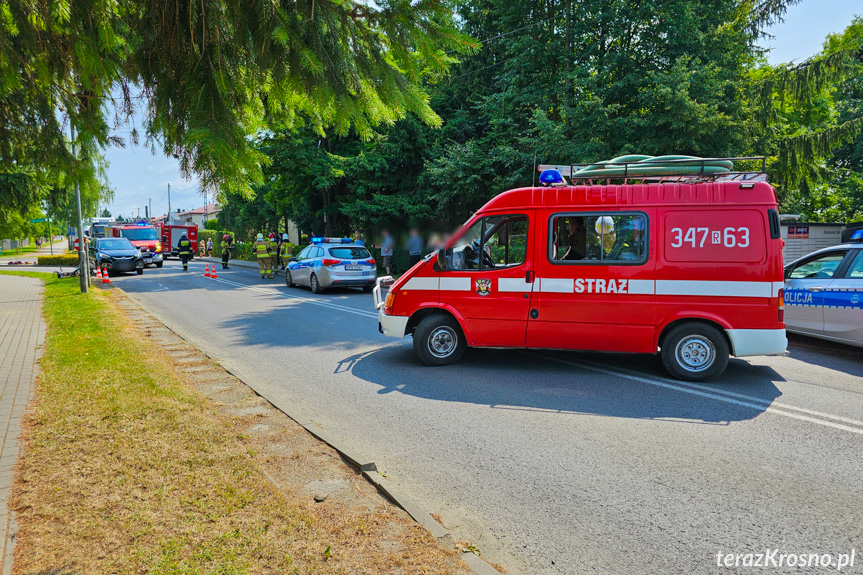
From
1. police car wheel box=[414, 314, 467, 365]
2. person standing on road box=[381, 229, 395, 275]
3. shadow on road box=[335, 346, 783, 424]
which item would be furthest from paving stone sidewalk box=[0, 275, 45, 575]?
person standing on road box=[381, 229, 395, 275]

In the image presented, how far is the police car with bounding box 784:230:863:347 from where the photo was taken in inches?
300

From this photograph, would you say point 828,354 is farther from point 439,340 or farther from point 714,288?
point 439,340

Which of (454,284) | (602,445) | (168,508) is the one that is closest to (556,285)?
(454,284)

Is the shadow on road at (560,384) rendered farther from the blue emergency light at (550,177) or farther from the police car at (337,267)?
the police car at (337,267)

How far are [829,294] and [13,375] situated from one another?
36.0 ft

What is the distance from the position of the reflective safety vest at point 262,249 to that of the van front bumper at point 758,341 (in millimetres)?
19753

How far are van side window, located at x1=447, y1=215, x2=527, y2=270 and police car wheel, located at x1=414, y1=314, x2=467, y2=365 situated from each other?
76cm

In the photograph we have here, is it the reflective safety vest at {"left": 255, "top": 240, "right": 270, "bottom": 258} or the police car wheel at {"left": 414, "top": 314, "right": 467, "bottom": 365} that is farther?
the reflective safety vest at {"left": 255, "top": 240, "right": 270, "bottom": 258}

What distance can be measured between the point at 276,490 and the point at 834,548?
11.0 ft

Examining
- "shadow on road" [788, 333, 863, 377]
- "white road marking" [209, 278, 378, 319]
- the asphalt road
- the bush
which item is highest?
the bush

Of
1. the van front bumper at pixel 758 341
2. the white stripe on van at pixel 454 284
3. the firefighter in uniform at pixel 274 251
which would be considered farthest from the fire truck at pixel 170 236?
the van front bumper at pixel 758 341

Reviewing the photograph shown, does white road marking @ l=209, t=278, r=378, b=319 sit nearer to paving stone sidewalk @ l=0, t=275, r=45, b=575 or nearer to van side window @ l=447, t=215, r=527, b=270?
van side window @ l=447, t=215, r=527, b=270

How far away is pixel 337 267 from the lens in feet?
55.4

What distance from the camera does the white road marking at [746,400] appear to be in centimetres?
524
